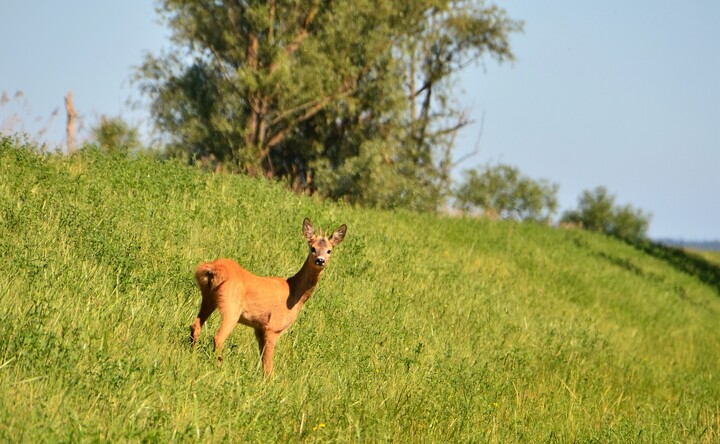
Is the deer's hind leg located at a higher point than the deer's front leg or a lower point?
higher

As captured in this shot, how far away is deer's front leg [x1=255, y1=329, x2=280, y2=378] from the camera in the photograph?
8445 millimetres

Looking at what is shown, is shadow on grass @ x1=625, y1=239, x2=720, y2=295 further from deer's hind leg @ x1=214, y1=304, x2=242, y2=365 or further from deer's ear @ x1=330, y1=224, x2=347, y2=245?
deer's hind leg @ x1=214, y1=304, x2=242, y2=365

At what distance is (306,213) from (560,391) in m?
6.24

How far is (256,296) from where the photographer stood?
8.35m

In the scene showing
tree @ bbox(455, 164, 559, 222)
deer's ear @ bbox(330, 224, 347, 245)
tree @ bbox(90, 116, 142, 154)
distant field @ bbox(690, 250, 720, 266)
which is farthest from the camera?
tree @ bbox(455, 164, 559, 222)

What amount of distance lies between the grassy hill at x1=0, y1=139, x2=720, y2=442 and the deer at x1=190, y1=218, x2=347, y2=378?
0.80 feet

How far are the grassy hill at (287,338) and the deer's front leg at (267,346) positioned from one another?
15 centimetres

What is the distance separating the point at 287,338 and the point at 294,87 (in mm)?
18834

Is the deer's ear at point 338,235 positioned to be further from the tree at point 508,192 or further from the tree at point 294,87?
the tree at point 508,192

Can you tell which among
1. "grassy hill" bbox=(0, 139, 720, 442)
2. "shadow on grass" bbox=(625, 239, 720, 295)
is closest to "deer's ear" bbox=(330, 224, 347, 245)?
"grassy hill" bbox=(0, 139, 720, 442)

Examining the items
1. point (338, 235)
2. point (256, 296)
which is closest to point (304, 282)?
point (338, 235)

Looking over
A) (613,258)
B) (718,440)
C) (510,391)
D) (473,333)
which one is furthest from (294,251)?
(613,258)

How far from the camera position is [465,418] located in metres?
9.22

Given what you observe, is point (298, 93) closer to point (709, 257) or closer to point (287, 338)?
point (287, 338)
